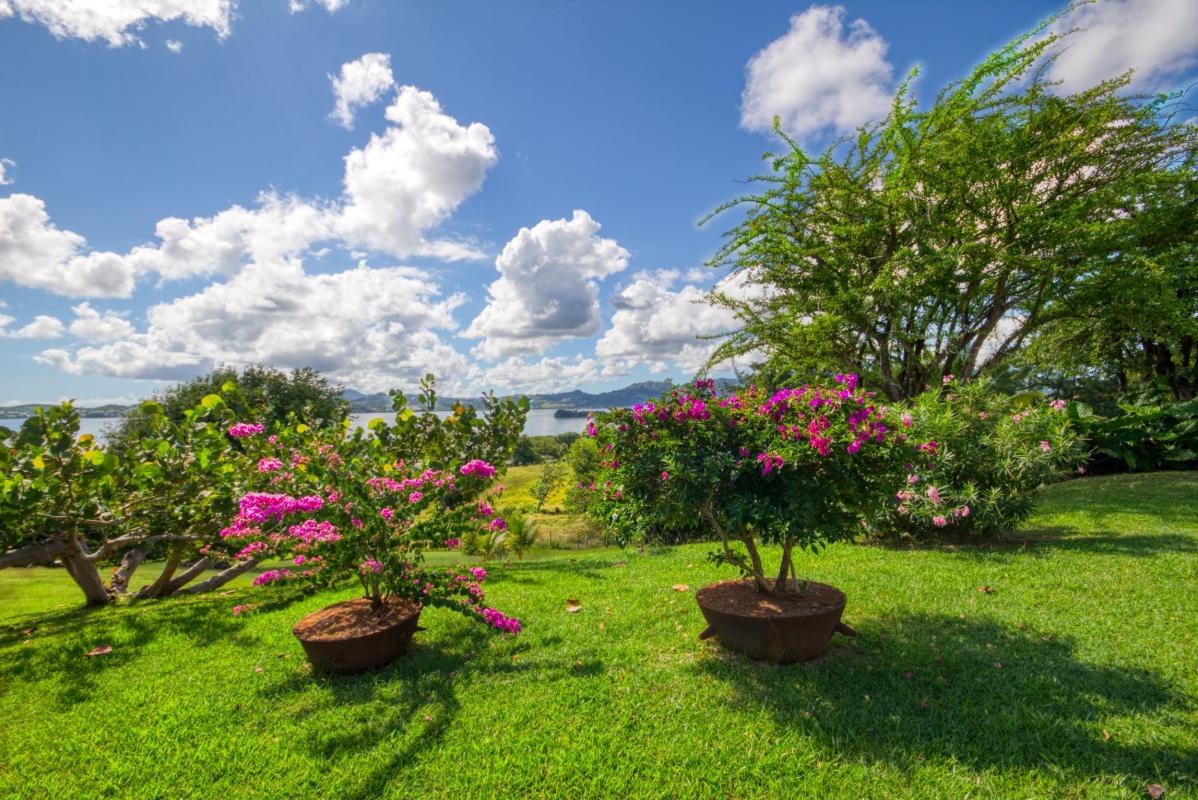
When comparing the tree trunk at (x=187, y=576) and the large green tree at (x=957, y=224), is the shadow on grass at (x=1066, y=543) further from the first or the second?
the tree trunk at (x=187, y=576)

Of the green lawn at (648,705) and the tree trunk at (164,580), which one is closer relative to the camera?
the green lawn at (648,705)

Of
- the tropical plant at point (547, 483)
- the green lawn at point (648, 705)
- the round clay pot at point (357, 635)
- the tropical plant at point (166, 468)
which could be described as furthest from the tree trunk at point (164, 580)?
the tropical plant at point (547, 483)

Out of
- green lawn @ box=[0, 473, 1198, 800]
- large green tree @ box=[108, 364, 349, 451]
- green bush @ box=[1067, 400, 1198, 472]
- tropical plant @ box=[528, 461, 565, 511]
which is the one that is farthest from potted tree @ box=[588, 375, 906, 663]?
tropical plant @ box=[528, 461, 565, 511]

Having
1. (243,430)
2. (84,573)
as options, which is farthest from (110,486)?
(84,573)

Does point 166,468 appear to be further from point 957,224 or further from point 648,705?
point 957,224

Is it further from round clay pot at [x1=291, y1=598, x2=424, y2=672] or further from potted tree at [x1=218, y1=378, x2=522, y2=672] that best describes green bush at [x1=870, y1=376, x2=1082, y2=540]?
round clay pot at [x1=291, y1=598, x2=424, y2=672]

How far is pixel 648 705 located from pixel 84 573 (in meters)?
8.65

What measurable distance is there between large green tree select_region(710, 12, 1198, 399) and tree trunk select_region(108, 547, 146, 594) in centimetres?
1453

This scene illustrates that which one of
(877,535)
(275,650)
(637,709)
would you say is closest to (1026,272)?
(877,535)

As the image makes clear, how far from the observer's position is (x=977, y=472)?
7.84 m

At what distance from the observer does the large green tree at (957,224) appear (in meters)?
10.9

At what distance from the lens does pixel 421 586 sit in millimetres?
4398

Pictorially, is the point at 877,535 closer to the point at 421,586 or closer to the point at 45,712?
the point at 421,586

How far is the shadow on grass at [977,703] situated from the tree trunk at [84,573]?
334 inches
